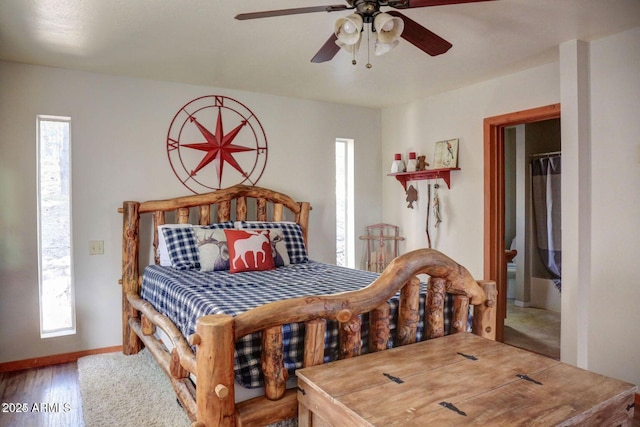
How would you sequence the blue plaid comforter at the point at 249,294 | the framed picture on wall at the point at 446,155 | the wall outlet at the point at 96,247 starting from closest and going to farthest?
1. the blue plaid comforter at the point at 249,294
2. the wall outlet at the point at 96,247
3. the framed picture on wall at the point at 446,155

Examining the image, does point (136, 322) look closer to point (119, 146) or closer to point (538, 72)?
point (119, 146)

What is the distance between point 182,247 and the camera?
3.20 meters

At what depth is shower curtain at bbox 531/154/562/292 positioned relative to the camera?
4.73 metres

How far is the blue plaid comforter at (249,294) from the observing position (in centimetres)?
168

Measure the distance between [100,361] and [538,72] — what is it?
13.3ft

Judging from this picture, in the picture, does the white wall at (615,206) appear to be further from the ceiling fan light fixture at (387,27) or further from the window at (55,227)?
the window at (55,227)

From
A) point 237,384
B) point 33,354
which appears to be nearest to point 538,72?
point 237,384

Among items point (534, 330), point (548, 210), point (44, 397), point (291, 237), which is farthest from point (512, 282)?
point (44, 397)

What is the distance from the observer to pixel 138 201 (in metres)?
3.49

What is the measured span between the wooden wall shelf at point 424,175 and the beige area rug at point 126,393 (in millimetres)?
2841

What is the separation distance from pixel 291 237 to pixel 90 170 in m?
1.70

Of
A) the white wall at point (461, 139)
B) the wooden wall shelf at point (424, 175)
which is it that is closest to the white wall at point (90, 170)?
the wooden wall shelf at point (424, 175)

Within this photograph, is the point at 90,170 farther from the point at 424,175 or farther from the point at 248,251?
the point at 424,175

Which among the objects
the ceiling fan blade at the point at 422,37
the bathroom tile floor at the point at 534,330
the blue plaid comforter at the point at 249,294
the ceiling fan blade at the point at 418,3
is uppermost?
the ceiling fan blade at the point at 418,3
